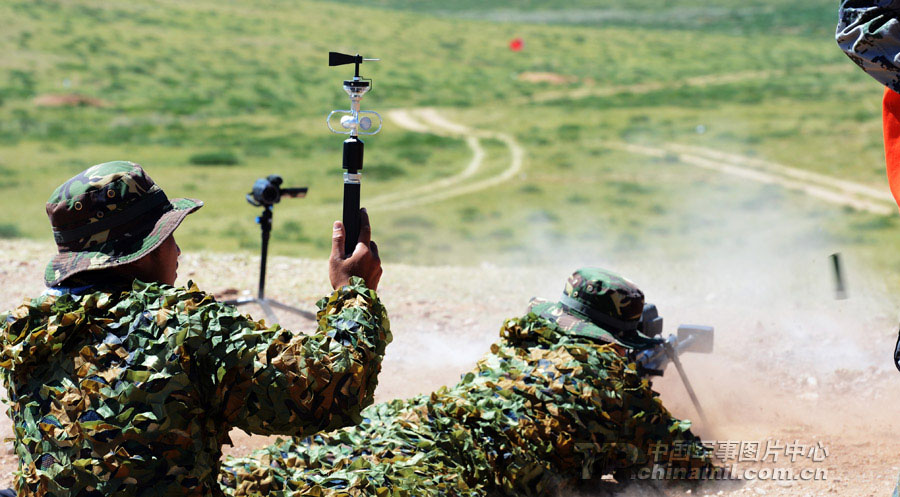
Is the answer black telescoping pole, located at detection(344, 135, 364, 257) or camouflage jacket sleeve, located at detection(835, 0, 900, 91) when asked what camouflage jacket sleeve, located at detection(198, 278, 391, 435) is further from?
camouflage jacket sleeve, located at detection(835, 0, 900, 91)

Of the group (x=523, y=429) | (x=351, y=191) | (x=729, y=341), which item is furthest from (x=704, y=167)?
(x=351, y=191)

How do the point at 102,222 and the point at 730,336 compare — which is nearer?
the point at 102,222

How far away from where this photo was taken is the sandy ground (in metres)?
5.79

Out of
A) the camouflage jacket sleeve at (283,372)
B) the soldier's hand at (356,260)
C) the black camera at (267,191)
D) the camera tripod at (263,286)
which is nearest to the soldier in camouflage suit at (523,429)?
the camouflage jacket sleeve at (283,372)

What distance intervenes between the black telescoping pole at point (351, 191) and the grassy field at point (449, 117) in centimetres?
→ 1138

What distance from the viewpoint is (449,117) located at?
105 ft

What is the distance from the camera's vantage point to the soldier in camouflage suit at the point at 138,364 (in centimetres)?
307

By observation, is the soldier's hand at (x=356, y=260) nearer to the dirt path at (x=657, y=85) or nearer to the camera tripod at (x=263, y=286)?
the camera tripod at (x=263, y=286)

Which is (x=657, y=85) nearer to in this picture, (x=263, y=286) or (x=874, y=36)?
(x=263, y=286)

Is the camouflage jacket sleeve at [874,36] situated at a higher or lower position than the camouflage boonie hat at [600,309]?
higher

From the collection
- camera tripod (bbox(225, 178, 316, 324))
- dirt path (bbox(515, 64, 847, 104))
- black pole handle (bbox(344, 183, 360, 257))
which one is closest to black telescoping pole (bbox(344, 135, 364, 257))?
black pole handle (bbox(344, 183, 360, 257))

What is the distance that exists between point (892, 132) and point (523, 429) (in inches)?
90.1

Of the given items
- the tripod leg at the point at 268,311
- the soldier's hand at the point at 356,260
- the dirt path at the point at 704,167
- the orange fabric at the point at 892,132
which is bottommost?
the dirt path at the point at 704,167

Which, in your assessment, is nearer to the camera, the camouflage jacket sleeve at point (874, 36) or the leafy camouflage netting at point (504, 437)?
the camouflage jacket sleeve at point (874, 36)
